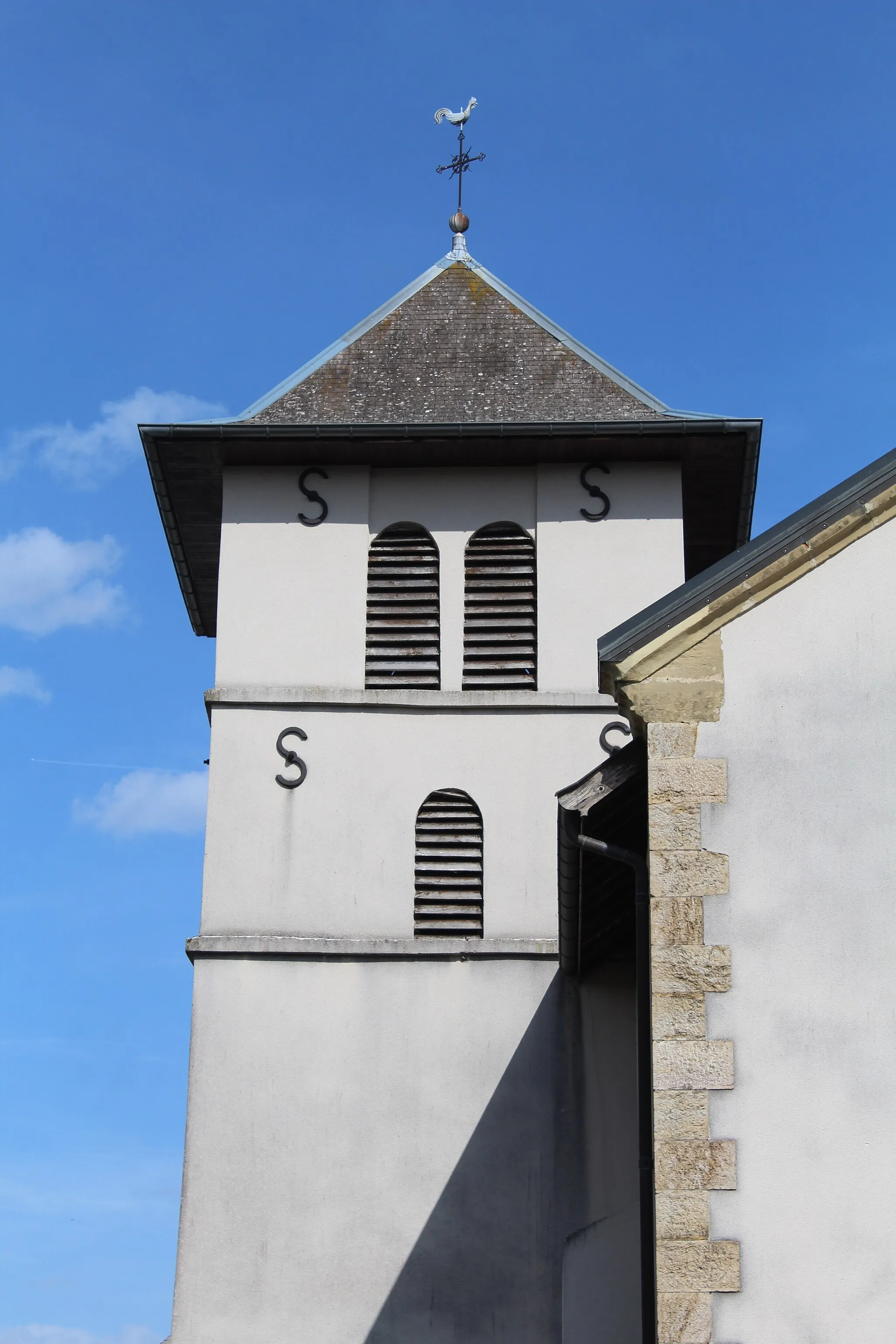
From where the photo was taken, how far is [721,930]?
25.9 feet

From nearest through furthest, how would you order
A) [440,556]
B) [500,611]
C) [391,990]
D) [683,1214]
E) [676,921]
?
1. [683,1214]
2. [676,921]
3. [391,990]
4. [500,611]
5. [440,556]

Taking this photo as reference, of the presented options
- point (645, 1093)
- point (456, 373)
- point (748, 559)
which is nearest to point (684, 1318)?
point (645, 1093)

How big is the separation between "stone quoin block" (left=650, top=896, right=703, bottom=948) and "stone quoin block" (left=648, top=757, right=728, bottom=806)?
1.37 ft

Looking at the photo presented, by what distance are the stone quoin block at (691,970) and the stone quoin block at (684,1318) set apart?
45.5 inches

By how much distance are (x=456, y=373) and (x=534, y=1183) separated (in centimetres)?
612

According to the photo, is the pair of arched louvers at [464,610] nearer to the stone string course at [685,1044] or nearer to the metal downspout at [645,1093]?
the metal downspout at [645,1093]

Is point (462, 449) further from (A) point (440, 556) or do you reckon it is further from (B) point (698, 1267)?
(B) point (698, 1267)

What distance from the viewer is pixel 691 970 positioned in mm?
7832

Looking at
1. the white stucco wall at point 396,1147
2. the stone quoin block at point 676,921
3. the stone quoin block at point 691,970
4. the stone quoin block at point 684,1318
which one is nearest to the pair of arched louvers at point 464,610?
the white stucco wall at point 396,1147

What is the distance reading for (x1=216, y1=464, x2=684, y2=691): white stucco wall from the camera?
1391 cm

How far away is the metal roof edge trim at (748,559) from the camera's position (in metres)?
8.34

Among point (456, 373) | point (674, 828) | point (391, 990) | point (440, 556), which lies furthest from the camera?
point (456, 373)

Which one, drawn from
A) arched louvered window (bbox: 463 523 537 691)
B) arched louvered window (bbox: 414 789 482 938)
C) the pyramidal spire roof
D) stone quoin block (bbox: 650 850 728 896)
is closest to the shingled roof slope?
the pyramidal spire roof

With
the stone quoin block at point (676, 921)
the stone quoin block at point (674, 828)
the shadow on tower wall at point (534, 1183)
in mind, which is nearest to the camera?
the stone quoin block at point (676, 921)
